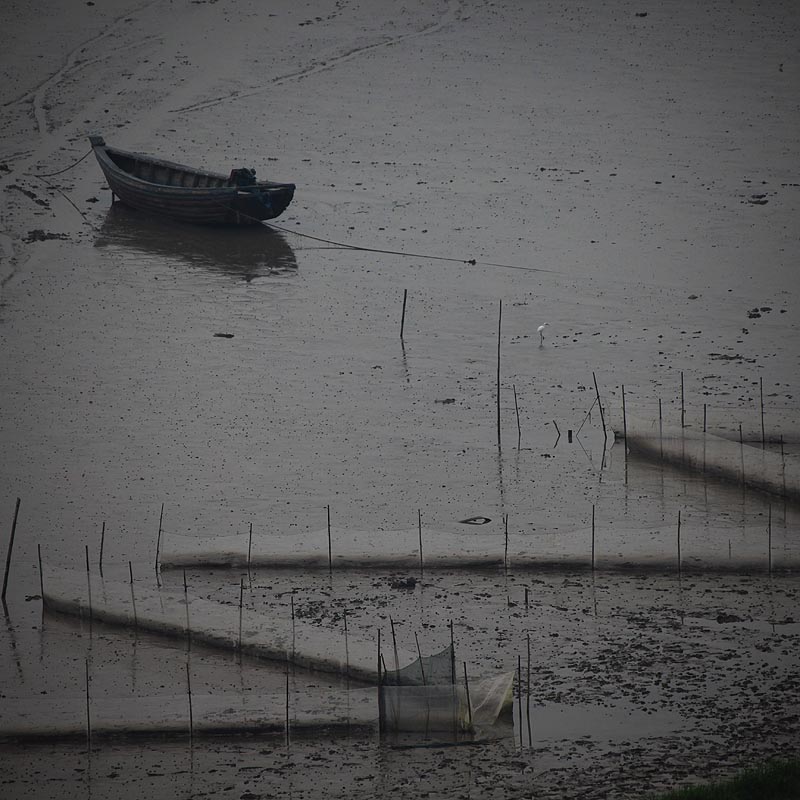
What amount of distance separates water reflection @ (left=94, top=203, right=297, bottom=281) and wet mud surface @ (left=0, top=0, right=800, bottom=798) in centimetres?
11

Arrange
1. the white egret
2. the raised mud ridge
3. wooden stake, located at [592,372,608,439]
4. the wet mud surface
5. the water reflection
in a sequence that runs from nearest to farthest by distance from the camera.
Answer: the wet mud surface → the raised mud ridge → wooden stake, located at [592,372,608,439] → the white egret → the water reflection

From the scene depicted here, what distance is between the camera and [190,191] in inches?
1118

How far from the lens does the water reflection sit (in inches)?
1059

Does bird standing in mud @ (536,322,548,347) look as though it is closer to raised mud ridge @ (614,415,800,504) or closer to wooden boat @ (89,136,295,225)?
raised mud ridge @ (614,415,800,504)

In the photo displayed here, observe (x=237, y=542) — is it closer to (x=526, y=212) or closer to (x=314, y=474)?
(x=314, y=474)

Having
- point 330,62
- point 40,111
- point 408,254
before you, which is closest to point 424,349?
point 408,254

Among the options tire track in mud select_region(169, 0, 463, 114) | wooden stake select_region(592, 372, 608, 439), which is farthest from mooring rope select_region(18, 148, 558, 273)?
tire track in mud select_region(169, 0, 463, 114)

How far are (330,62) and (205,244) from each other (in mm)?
13810

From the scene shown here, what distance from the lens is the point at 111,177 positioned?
30.1 m

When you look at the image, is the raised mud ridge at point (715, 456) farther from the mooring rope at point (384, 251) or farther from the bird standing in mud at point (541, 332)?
the mooring rope at point (384, 251)

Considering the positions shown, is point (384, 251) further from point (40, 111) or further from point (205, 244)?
point (40, 111)

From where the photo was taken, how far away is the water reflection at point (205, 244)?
2691cm

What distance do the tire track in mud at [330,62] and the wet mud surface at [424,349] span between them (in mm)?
180

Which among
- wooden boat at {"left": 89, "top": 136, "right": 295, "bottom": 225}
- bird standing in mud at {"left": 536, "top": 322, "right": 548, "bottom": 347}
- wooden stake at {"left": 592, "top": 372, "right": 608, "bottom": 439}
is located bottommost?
wooden stake at {"left": 592, "top": 372, "right": 608, "bottom": 439}
